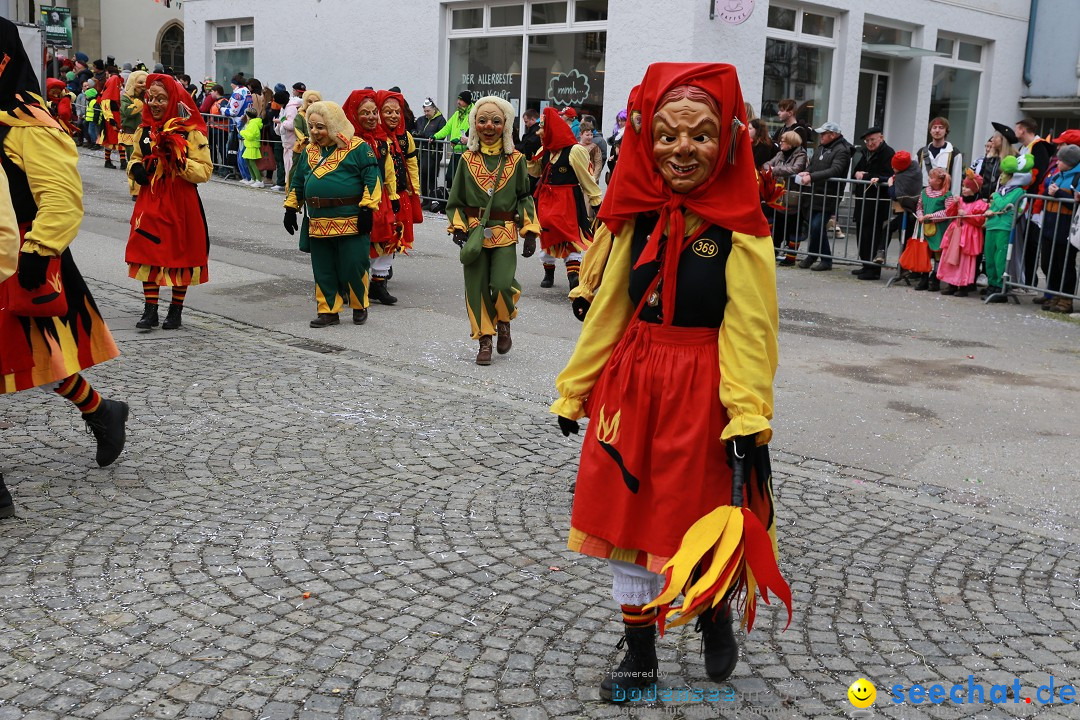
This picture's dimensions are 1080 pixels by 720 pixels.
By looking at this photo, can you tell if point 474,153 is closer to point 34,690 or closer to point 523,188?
point 523,188

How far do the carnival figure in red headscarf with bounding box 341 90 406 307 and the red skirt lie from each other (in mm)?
6574

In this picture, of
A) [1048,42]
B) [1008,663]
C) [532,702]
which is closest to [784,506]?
[1008,663]

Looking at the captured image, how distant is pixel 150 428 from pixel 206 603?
8.35 feet

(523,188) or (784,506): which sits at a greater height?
(523,188)

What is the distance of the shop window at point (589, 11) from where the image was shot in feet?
60.7

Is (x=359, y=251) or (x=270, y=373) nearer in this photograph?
(x=270, y=373)

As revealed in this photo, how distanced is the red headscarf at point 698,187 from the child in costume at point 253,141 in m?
18.4

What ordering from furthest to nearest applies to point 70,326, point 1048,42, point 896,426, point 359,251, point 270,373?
point 1048,42
point 359,251
point 270,373
point 896,426
point 70,326

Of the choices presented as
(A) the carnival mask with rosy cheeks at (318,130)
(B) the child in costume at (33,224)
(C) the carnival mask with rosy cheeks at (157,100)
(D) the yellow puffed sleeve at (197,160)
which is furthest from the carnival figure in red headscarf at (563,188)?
(B) the child in costume at (33,224)

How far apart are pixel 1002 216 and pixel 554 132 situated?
4989 millimetres

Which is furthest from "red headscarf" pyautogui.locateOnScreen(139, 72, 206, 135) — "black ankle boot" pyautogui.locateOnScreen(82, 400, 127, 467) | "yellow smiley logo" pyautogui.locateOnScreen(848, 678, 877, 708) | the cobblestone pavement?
"yellow smiley logo" pyautogui.locateOnScreen(848, 678, 877, 708)

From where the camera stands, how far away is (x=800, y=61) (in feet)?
60.8

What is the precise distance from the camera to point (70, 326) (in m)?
5.39

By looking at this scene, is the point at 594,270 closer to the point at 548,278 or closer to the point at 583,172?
the point at 583,172
